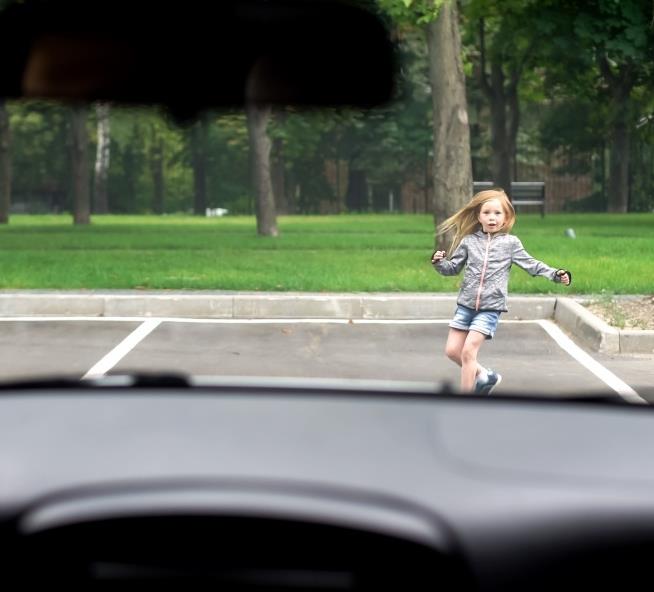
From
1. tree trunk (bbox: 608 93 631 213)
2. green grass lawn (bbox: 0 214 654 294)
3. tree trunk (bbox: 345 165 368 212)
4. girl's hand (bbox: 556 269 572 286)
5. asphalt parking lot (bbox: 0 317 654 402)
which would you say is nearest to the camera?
girl's hand (bbox: 556 269 572 286)

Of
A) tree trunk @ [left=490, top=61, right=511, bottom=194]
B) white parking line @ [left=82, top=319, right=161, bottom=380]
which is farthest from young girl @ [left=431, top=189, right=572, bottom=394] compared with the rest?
tree trunk @ [left=490, top=61, right=511, bottom=194]

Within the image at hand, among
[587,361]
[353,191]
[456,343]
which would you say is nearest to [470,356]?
[456,343]

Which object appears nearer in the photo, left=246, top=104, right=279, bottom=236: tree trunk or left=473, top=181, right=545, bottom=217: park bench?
left=246, top=104, right=279, bottom=236: tree trunk

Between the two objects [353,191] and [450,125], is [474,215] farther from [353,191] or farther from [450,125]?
[353,191]

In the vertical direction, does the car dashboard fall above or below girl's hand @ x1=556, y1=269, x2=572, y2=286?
above

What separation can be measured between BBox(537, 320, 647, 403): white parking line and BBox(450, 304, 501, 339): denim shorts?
84 centimetres

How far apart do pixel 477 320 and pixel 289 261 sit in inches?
497

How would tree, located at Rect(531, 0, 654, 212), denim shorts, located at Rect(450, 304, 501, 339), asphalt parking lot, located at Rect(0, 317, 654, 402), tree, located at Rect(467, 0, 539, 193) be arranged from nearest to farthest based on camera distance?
denim shorts, located at Rect(450, 304, 501, 339) → asphalt parking lot, located at Rect(0, 317, 654, 402) → tree, located at Rect(531, 0, 654, 212) → tree, located at Rect(467, 0, 539, 193)

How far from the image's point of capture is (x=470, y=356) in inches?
351

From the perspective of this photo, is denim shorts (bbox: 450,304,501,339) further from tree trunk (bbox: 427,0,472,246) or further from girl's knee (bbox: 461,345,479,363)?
tree trunk (bbox: 427,0,472,246)

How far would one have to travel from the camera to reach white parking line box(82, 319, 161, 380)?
10523mm

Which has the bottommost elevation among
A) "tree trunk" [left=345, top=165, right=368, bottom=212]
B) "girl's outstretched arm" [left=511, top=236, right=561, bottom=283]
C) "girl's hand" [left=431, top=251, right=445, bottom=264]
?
"tree trunk" [left=345, top=165, right=368, bottom=212]

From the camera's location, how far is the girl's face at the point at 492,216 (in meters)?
7.34

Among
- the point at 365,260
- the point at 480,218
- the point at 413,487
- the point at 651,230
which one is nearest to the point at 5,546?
the point at 413,487
